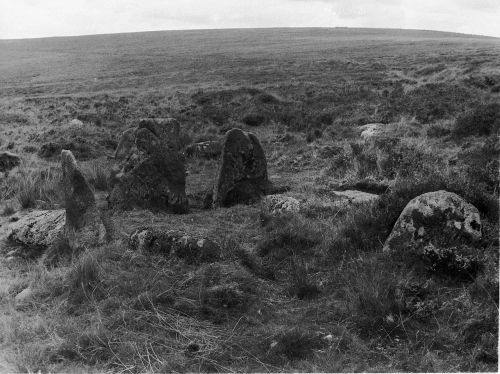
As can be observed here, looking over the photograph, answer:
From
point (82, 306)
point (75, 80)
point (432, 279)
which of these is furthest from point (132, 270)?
point (75, 80)

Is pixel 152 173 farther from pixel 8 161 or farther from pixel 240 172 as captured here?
pixel 8 161

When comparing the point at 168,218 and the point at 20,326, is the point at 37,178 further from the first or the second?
the point at 20,326

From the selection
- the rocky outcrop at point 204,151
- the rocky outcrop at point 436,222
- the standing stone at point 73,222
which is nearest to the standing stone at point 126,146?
the standing stone at point 73,222

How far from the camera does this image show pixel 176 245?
6930 millimetres

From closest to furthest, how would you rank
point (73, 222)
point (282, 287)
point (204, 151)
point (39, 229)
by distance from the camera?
point (282, 287)
point (73, 222)
point (39, 229)
point (204, 151)

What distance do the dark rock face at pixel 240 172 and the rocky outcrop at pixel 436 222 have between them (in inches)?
176

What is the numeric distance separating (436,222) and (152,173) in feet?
19.7

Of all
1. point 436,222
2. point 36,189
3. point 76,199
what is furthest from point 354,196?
point 36,189

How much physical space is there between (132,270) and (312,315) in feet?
8.53

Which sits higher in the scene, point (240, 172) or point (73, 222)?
point (240, 172)

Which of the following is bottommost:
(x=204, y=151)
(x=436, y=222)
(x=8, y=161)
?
(x=8, y=161)

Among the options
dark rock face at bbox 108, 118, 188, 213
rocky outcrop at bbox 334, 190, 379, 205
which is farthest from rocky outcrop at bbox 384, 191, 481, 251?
dark rock face at bbox 108, 118, 188, 213

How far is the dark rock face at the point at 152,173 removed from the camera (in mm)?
9758

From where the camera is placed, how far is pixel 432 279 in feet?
18.3
